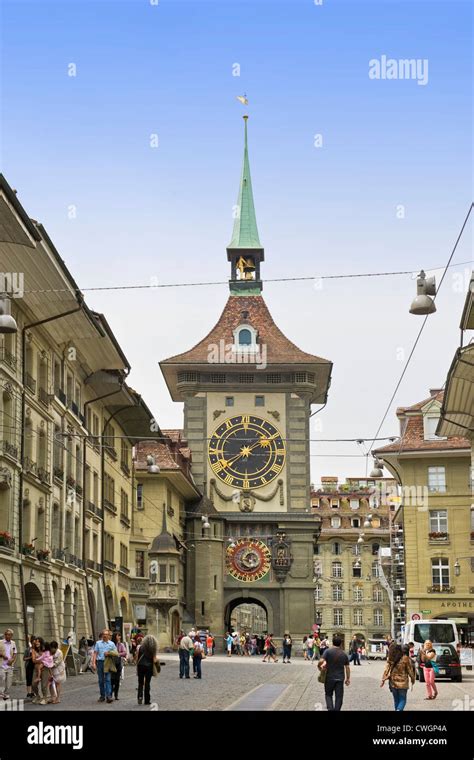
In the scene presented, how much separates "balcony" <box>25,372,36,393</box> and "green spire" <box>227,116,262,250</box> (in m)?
57.7

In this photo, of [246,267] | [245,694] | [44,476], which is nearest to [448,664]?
[245,694]

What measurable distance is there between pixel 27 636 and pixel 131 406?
22.3m

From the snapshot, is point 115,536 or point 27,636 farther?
point 115,536

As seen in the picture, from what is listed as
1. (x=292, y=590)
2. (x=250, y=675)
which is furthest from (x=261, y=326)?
(x=250, y=675)

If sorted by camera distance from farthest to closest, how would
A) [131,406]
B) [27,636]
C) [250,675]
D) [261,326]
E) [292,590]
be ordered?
[261,326] → [292,590] → [131,406] → [250,675] → [27,636]

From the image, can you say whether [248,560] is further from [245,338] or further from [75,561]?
[75,561]

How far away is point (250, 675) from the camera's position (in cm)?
4653

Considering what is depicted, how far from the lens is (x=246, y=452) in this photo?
90.1m

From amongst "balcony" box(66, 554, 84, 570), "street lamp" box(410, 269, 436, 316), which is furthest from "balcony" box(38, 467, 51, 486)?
"street lamp" box(410, 269, 436, 316)

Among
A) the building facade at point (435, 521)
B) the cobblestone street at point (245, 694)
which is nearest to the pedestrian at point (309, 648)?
the building facade at point (435, 521)

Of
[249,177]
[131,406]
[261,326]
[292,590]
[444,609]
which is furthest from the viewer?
[249,177]

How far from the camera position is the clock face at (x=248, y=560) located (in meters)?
88.9

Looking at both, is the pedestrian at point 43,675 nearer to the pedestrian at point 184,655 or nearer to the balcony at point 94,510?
the pedestrian at point 184,655

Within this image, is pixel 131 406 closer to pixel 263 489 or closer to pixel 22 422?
pixel 22 422
